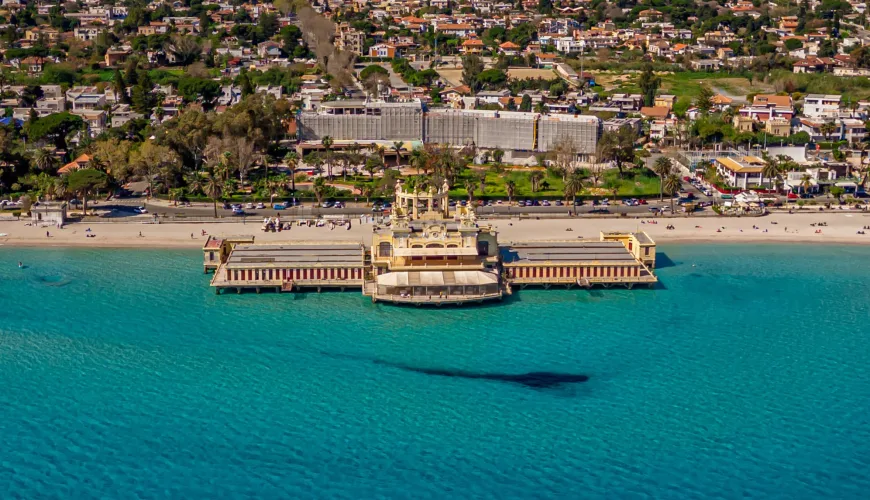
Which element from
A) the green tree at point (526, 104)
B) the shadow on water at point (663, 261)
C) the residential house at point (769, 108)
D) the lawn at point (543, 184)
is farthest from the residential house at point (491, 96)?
the shadow on water at point (663, 261)

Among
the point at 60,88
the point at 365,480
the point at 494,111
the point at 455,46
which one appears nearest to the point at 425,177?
the point at 494,111

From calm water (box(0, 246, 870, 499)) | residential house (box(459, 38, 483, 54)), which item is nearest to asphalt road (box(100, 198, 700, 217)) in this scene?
calm water (box(0, 246, 870, 499))

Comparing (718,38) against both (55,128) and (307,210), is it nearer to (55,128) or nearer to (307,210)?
(307,210)

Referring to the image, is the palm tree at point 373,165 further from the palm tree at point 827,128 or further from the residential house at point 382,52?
the residential house at point 382,52

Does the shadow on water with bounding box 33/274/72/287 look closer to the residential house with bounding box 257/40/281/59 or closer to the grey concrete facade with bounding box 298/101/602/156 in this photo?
the grey concrete facade with bounding box 298/101/602/156

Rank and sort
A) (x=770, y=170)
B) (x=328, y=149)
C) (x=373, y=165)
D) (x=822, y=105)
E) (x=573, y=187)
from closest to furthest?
(x=573, y=187) → (x=770, y=170) → (x=373, y=165) → (x=328, y=149) → (x=822, y=105)

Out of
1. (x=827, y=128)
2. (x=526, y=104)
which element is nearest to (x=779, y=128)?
(x=827, y=128)
